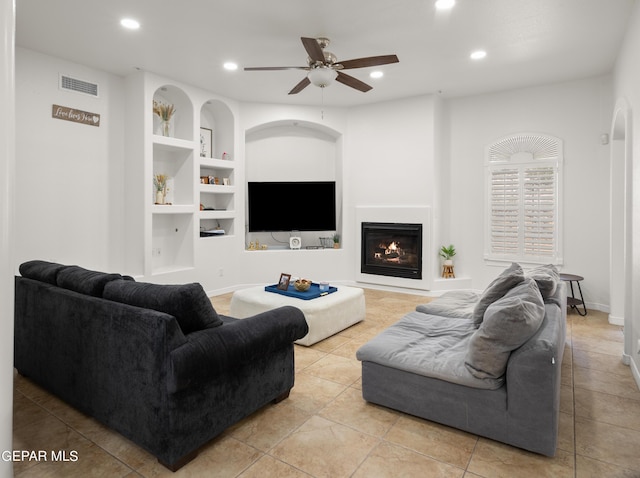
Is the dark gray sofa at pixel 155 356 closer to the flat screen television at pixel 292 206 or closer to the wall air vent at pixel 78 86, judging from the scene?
the wall air vent at pixel 78 86

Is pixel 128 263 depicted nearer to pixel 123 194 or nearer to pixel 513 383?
pixel 123 194

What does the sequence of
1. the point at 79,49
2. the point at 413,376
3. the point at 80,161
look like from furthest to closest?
the point at 80,161 < the point at 79,49 < the point at 413,376

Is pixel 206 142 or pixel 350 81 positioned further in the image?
pixel 206 142

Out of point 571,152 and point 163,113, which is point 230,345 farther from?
point 571,152

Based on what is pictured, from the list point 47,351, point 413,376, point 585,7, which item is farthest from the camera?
point 585,7

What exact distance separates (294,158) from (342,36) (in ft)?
10.6

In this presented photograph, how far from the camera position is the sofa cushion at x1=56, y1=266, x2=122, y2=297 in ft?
8.17

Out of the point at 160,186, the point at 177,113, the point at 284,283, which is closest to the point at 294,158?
the point at 177,113

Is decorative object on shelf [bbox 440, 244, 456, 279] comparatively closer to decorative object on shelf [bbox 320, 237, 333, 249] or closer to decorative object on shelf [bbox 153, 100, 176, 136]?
decorative object on shelf [bbox 320, 237, 333, 249]

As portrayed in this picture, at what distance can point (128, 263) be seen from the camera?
5480mm

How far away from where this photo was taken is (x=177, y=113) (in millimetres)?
6039

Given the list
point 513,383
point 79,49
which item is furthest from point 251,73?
point 513,383

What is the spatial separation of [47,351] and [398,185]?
5.16 m

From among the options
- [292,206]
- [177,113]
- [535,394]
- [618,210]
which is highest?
[177,113]
